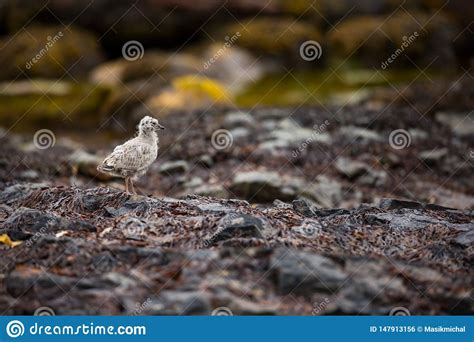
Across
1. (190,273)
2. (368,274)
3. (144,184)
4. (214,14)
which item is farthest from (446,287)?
(214,14)

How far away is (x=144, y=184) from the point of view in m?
14.4

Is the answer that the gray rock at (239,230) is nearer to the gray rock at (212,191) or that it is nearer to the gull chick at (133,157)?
the gull chick at (133,157)

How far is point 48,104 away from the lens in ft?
81.7

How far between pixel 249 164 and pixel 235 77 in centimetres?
1139

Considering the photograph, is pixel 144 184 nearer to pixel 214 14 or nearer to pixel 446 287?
pixel 446 287

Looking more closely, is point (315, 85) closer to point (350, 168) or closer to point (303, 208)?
point (350, 168)

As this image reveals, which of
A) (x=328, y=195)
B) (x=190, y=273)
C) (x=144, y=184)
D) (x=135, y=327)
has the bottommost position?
(x=135, y=327)

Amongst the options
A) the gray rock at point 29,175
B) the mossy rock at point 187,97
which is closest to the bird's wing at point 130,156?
the gray rock at point 29,175

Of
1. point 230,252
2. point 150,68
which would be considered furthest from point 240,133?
point 230,252

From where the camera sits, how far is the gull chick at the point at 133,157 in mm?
9141

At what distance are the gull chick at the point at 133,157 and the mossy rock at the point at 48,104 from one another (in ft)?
48.7

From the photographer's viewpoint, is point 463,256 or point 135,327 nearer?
point 135,327

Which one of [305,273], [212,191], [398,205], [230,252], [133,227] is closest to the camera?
[305,273]

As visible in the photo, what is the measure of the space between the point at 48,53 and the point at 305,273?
22.6 metres
